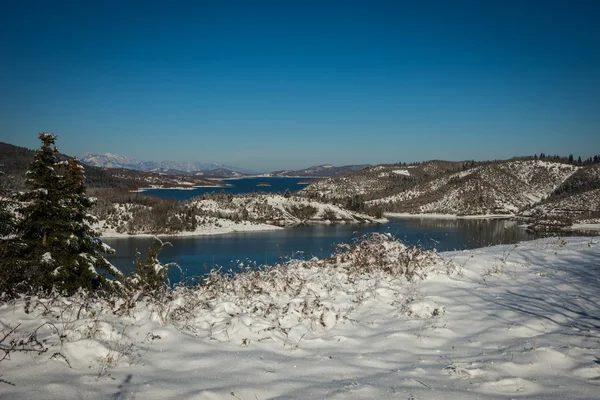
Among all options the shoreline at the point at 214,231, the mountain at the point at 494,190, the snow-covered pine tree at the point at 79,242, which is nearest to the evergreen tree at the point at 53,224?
the snow-covered pine tree at the point at 79,242

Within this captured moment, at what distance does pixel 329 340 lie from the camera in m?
5.57

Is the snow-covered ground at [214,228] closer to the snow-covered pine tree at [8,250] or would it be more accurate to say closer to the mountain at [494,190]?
the mountain at [494,190]

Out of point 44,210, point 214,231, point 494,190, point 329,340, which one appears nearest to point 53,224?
point 44,210

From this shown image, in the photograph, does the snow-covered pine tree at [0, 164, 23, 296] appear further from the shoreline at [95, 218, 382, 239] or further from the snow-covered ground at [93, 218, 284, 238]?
the snow-covered ground at [93, 218, 284, 238]

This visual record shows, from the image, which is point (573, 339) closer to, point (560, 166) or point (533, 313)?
point (533, 313)

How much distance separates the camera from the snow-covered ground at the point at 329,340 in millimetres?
3898

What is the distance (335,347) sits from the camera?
17.4 ft

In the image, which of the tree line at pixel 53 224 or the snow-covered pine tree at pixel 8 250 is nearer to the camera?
the snow-covered pine tree at pixel 8 250

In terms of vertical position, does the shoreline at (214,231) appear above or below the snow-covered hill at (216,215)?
below

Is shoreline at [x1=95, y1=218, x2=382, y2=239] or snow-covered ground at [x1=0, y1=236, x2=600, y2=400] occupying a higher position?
snow-covered ground at [x1=0, y1=236, x2=600, y2=400]

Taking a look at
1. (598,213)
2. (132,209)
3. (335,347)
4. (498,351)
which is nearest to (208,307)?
(335,347)

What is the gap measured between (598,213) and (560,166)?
101054mm

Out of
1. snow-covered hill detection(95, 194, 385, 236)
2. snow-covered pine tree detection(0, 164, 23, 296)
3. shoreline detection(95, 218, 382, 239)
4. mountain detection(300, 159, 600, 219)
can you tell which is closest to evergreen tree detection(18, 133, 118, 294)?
snow-covered pine tree detection(0, 164, 23, 296)

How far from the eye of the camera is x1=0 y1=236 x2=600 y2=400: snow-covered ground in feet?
12.8
